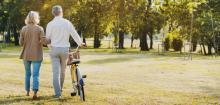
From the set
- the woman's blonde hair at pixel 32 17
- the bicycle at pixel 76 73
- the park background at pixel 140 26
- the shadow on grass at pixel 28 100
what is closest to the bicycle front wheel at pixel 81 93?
the bicycle at pixel 76 73

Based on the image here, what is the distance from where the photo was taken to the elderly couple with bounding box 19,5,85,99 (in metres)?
11.4

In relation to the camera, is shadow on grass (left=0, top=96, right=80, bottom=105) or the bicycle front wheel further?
the bicycle front wheel

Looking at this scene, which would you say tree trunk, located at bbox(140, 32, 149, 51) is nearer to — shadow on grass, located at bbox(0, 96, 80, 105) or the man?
shadow on grass, located at bbox(0, 96, 80, 105)

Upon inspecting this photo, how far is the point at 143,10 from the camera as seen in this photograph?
2261 inches

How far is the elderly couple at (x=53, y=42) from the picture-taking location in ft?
37.4

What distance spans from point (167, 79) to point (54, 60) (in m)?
8.24

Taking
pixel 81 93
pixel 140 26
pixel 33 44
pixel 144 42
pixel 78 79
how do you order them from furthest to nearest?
pixel 144 42, pixel 140 26, pixel 33 44, pixel 78 79, pixel 81 93

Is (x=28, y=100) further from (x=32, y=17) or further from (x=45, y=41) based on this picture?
(x=32, y=17)

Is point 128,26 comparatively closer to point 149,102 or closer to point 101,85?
point 101,85

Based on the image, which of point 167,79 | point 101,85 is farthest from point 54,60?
point 167,79

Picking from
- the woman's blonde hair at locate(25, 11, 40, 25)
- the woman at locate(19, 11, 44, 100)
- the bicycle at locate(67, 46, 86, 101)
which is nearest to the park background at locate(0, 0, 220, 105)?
the bicycle at locate(67, 46, 86, 101)

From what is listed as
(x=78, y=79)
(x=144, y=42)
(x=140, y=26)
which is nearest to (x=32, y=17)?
(x=78, y=79)

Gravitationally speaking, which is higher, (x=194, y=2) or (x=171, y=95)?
(x=194, y=2)

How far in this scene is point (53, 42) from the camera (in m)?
11.4
